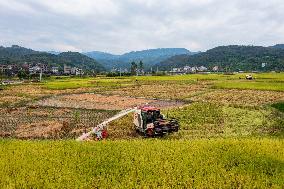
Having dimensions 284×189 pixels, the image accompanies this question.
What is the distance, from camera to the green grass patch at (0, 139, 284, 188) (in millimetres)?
10445

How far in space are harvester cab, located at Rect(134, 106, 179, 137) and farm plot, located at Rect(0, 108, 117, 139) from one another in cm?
360

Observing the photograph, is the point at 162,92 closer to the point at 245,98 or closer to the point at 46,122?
the point at 245,98

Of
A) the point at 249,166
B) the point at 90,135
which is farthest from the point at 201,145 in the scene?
the point at 90,135

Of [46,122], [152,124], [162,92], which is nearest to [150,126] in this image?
[152,124]

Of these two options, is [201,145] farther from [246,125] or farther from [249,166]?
[246,125]

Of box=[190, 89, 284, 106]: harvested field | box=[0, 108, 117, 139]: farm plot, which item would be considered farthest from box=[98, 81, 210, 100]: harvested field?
box=[0, 108, 117, 139]: farm plot

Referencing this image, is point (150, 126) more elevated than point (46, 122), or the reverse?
point (150, 126)

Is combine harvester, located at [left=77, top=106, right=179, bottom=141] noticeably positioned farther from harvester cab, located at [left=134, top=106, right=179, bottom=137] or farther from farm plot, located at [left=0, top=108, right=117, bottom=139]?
farm plot, located at [left=0, top=108, right=117, bottom=139]

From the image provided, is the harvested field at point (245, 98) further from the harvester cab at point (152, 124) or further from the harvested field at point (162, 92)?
the harvester cab at point (152, 124)

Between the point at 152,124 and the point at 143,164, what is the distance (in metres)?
8.69

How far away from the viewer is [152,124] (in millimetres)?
20609

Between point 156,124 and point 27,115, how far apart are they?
48.1 ft

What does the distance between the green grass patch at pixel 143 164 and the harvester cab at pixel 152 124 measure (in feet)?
17.7

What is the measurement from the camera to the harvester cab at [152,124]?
67.8 feet
